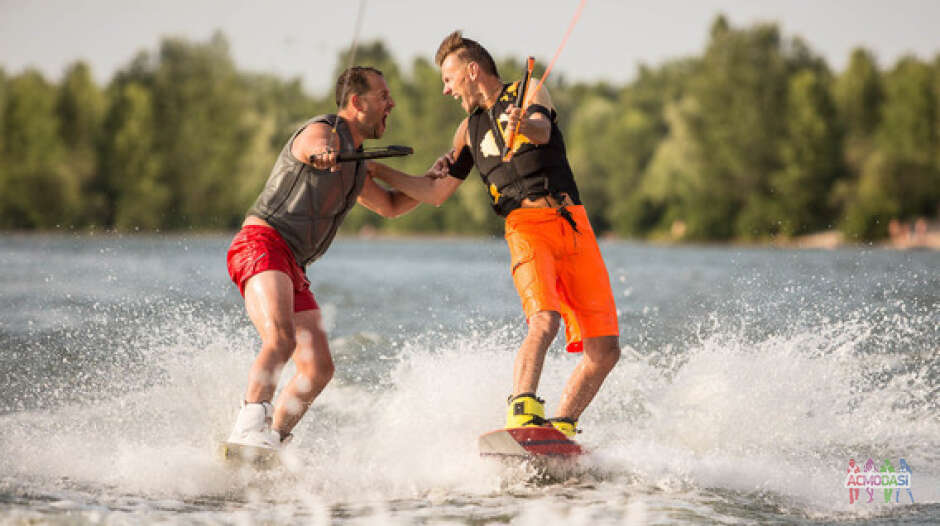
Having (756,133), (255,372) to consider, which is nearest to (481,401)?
(255,372)

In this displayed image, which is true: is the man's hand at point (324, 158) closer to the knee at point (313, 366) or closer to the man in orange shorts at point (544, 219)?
the man in orange shorts at point (544, 219)

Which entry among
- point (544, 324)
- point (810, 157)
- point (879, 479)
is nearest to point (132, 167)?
point (810, 157)

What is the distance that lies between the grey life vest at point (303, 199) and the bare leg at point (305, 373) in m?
0.32

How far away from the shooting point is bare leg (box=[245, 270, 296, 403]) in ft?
16.9

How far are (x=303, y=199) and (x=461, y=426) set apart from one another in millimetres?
1881

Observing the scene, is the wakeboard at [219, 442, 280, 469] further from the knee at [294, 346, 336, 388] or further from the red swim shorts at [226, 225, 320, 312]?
the red swim shorts at [226, 225, 320, 312]

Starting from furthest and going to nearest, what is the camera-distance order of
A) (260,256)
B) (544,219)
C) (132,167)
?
(132,167) < (544,219) < (260,256)

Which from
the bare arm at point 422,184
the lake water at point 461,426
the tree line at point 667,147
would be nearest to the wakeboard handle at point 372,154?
the bare arm at point 422,184

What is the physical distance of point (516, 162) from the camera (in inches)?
225

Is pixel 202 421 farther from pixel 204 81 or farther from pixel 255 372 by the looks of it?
pixel 204 81

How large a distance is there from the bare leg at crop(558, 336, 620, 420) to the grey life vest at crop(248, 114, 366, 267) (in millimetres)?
1515

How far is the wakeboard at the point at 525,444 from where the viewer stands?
524 cm

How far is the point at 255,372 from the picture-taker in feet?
16.9

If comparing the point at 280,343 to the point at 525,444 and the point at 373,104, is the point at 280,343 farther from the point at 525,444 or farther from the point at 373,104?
the point at 373,104
